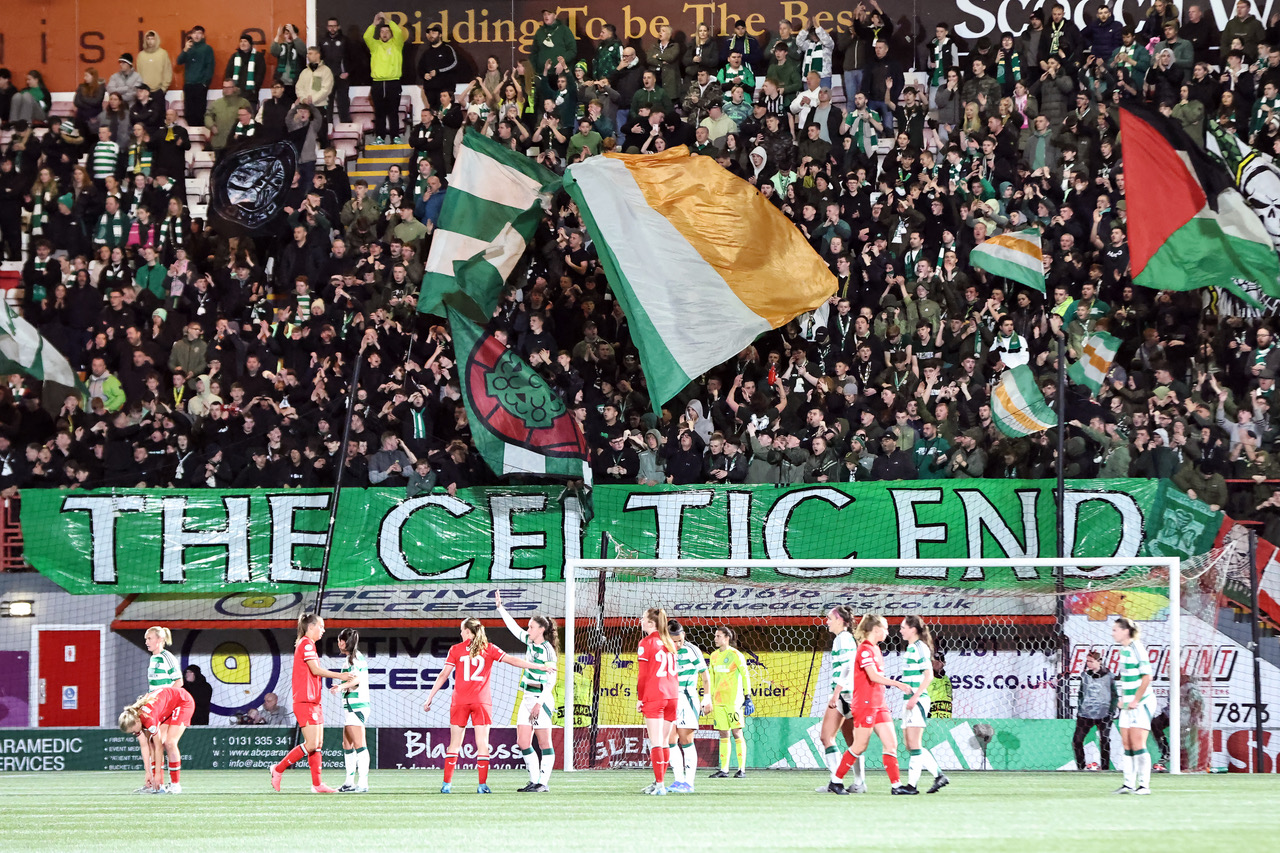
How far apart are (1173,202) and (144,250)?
596 inches

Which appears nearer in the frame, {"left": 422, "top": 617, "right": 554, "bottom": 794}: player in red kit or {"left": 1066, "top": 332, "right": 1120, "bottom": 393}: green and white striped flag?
{"left": 422, "top": 617, "right": 554, "bottom": 794}: player in red kit

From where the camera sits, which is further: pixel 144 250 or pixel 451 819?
pixel 144 250

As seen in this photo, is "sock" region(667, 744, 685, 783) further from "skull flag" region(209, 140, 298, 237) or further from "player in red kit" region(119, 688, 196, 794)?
"skull flag" region(209, 140, 298, 237)

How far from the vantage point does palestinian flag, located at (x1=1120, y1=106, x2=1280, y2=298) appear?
2291cm

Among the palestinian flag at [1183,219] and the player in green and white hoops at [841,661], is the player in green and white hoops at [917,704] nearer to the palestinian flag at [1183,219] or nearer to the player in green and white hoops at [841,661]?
the player in green and white hoops at [841,661]

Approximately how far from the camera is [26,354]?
24047 millimetres

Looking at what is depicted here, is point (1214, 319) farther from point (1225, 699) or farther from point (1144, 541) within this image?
point (1225, 699)

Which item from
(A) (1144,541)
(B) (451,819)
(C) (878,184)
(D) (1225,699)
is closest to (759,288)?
(C) (878,184)

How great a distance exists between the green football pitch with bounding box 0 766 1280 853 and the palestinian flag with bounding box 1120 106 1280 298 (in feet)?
25.2

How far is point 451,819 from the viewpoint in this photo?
12.5m

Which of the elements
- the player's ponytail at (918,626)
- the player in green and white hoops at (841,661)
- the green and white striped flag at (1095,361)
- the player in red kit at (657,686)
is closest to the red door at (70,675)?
the player in red kit at (657,686)

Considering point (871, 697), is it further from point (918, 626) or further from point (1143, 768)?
point (1143, 768)

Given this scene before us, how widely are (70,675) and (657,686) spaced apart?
464 inches

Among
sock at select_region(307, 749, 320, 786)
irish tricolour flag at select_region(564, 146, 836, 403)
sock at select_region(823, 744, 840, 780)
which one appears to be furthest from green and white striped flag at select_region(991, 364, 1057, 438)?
sock at select_region(307, 749, 320, 786)
